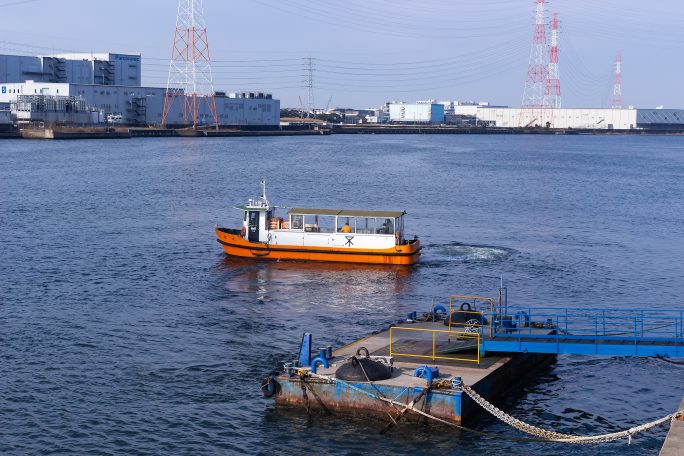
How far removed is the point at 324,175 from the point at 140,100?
92222mm

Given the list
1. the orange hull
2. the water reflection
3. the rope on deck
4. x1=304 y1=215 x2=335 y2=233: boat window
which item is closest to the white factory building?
the orange hull

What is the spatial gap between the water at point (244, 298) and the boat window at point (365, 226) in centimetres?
220

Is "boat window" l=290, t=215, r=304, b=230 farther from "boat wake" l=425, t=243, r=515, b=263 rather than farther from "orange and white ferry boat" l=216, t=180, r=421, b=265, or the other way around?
"boat wake" l=425, t=243, r=515, b=263

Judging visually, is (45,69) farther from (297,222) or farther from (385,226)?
(385,226)

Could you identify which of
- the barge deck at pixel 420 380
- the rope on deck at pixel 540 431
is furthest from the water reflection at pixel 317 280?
the rope on deck at pixel 540 431

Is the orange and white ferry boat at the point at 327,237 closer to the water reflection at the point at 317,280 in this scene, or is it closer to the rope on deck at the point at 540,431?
the water reflection at the point at 317,280

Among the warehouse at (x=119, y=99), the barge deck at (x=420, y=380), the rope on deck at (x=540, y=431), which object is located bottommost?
the rope on deck at (x=540, y=431)

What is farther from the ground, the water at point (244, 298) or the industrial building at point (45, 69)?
the industrial building at point (45, 69)

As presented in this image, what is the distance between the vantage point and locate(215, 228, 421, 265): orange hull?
44.2 meters

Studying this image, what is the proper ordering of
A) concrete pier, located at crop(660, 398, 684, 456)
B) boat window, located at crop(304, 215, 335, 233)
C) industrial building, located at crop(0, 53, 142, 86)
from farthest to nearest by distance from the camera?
industrial building, located at crop(0, 53, 142, 86) < boat window, located at crop(304, 215, 335, 233) < concrete pier, located at crop(660, 398, 684, 456)

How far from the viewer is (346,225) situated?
4509 cm

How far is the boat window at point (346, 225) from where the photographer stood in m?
44.9

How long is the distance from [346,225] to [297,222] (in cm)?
262

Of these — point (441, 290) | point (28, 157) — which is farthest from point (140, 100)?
point (441, 290)
